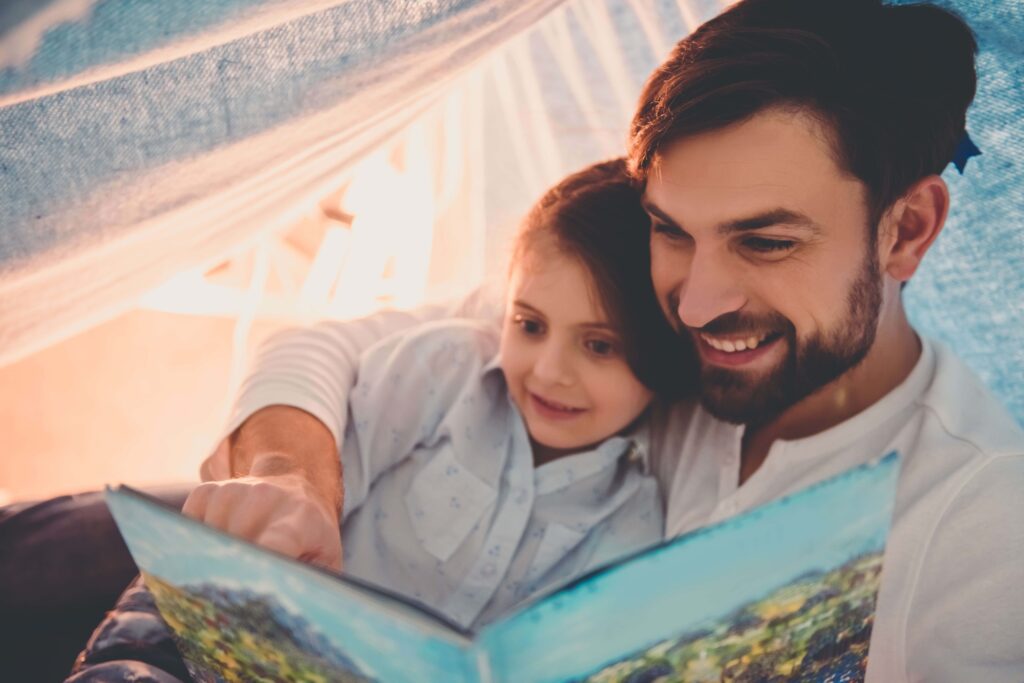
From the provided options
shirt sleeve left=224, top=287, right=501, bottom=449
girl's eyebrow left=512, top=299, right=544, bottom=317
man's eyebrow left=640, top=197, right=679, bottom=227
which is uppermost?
man's eyebrow left=640, top=197, right=679, bottom=227

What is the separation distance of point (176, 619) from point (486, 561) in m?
0.43

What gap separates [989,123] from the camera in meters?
1.00

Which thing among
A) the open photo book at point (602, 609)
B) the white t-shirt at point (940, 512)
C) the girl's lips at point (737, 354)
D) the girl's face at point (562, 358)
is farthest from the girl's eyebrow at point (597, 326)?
the open photo book at point (602, 609)

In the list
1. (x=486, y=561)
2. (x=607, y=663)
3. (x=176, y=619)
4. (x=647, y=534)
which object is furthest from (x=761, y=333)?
(x=176, y=619)

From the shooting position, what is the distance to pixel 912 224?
95cm

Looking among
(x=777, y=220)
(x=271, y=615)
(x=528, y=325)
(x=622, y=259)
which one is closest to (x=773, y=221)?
(x=777, y=220)

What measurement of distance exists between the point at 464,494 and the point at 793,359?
0.39 m

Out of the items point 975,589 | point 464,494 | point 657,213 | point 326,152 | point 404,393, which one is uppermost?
point 326,152

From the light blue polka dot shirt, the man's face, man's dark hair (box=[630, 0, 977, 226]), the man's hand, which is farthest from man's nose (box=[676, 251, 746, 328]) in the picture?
the man's hand

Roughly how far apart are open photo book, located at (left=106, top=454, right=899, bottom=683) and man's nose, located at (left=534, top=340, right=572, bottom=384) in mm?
463

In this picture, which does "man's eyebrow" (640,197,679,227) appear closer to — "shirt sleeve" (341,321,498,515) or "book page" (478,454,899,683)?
"shirt sleeve" (341,321,498,515)

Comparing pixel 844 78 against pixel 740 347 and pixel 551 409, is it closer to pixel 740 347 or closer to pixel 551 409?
pixel 740 347

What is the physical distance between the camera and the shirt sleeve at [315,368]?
100cm

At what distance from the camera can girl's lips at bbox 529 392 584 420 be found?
3.48ft
